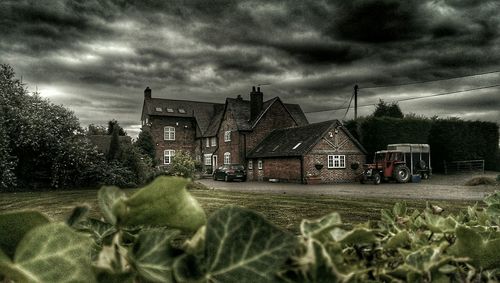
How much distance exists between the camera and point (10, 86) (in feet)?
67.5

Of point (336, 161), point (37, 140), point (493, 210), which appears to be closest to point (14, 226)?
point (493, 210)

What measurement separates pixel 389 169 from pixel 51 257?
26492 mm

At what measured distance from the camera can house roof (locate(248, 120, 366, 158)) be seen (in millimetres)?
28203

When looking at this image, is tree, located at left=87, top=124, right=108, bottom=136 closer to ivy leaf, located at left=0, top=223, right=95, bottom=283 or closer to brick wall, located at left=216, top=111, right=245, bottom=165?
brick wall, located at left=216, top=111, right=245, bottom=165

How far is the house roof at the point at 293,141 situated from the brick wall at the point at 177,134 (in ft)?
49.9

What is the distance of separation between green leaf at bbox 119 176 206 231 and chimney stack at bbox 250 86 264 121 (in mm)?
35778

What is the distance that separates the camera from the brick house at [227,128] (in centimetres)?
3083

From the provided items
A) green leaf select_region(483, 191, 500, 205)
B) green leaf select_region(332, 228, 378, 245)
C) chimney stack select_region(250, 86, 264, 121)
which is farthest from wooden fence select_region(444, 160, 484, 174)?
green leaf select_region(332, 228, 378, 245)

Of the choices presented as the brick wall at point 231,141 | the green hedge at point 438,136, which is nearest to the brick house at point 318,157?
the green hedge at point 438,136

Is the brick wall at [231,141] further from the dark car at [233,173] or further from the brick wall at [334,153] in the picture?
the brick wall at [334,153]

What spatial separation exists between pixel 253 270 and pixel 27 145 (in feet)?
76.5

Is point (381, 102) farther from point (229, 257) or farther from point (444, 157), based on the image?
Answer: point (229, 257)

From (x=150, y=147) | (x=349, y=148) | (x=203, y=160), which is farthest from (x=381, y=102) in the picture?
(x=150, y=147)

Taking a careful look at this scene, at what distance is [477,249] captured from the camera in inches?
24.1
